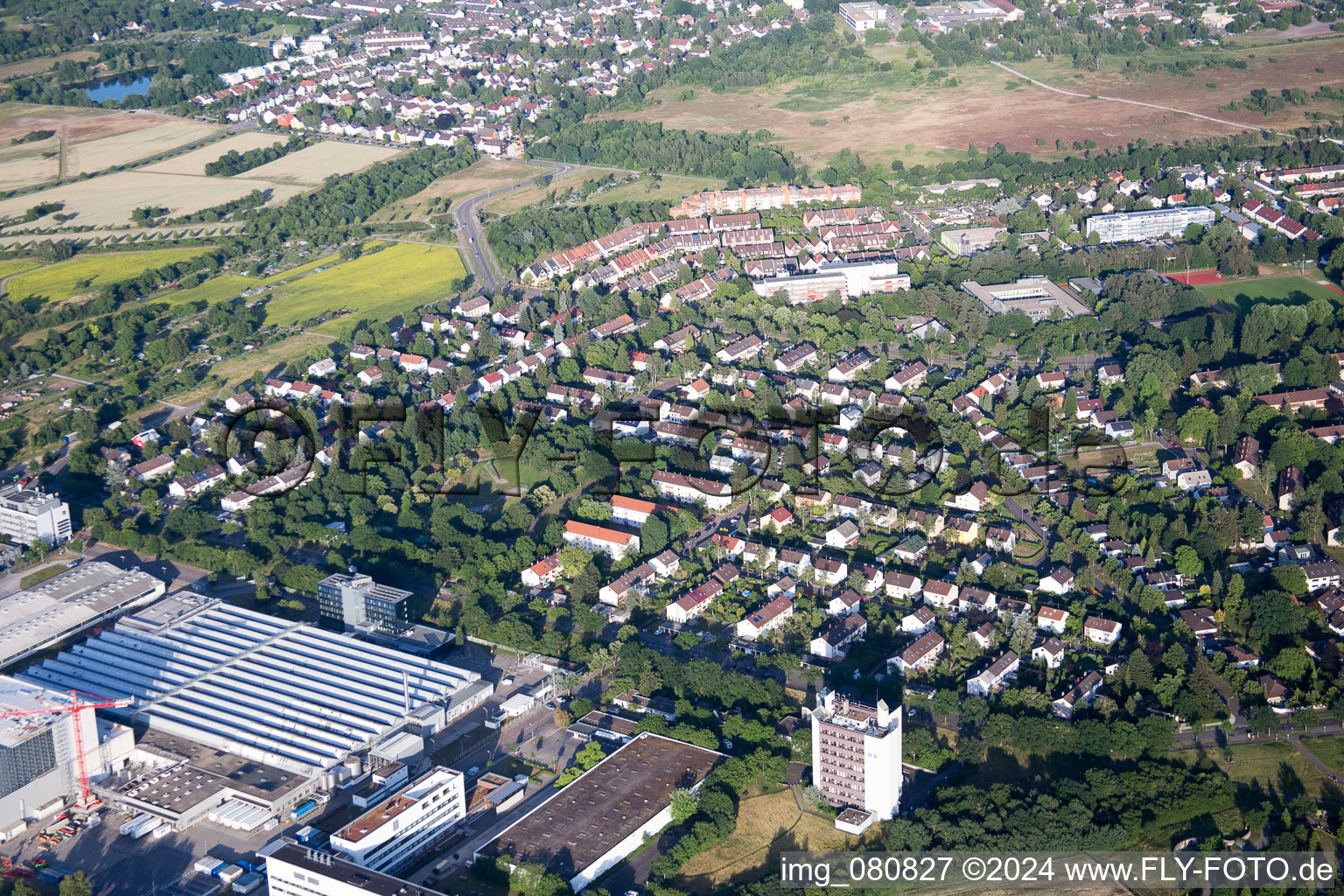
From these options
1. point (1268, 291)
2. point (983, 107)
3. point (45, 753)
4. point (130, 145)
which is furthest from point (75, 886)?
point (983, 107)

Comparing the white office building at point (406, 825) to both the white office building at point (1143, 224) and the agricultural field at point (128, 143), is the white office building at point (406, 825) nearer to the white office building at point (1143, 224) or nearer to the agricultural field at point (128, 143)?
the white office building at point (1143, 224)

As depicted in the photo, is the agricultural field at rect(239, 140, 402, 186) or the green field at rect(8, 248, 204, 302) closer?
the green field at rect(8, 248, 204, 302)

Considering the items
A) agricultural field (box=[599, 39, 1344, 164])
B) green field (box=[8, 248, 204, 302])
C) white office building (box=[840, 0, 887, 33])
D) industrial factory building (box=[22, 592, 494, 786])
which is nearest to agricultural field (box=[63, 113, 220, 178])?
green field (box=[8, 248, 204, 302])

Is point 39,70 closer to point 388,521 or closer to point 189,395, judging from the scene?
point 189,395

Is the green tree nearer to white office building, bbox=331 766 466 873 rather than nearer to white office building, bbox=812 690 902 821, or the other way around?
white office building, bbox=331 766 466 873

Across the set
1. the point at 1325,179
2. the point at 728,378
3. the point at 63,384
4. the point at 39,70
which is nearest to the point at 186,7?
the point at 39,70

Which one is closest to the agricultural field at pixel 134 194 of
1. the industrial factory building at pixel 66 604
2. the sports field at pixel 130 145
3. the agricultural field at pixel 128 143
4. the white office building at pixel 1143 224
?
the sports field at pixel 130 145

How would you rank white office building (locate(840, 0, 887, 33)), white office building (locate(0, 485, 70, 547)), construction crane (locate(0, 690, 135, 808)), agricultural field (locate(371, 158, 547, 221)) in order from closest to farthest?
construction crane (locate(0, 690, 135, 808)), white office building (locate(0, 485, 70, 547)), agricultural field (locate(371, 158, 547, 221)), white office building (locate(840, 0, 887, 33))
